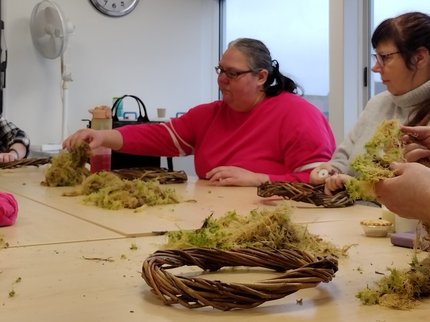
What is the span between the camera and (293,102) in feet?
7.80

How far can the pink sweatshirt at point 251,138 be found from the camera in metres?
2.25

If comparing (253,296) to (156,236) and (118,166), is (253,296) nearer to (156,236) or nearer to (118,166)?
(156,236)

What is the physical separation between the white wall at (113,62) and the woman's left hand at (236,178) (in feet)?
7.21

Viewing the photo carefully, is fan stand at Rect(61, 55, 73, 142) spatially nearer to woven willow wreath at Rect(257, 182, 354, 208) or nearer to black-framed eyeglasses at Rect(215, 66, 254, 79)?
black-framed eyeglasses at Rect(215, 66, 254, 79)

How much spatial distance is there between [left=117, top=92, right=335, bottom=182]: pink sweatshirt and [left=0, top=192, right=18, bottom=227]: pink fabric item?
3.35 ft

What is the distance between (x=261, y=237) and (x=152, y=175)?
119 cm

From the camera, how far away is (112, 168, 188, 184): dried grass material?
2.08m

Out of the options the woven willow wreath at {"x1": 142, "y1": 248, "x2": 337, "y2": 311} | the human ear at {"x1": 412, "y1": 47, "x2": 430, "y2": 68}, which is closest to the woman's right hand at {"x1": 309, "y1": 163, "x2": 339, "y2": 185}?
the human ear at {"x1": 412, "y1": 47, "x2": 430, "y2": 68}

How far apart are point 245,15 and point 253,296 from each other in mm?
4140

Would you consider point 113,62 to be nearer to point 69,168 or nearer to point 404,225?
point 69,168

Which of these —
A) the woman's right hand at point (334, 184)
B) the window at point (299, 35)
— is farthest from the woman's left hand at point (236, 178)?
the window at point (299, 35)

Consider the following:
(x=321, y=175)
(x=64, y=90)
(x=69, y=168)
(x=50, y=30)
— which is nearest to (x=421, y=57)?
(x=321, y=175)

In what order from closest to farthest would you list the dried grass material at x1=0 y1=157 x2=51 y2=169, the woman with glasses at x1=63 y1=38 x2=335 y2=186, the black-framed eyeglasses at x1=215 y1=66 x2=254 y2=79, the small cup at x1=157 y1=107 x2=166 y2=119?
the woman with glasses at x1=63 y1=38 x2=335 y2=186 → the black-framed eyeglasses at x1=215 y1=66 x2=254 y2=79 → the dried grass material at x1=0 y1=157 x2=51 y2=169 → the small cup at x1=157 y1=107 x2=166 y2=119

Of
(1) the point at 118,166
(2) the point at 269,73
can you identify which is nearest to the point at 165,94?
(1) the point at 118,166
